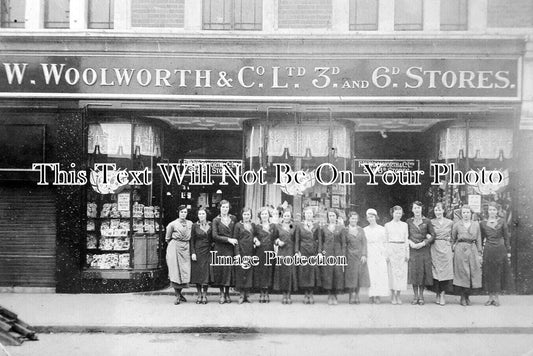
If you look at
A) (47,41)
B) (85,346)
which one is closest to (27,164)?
(47,41)

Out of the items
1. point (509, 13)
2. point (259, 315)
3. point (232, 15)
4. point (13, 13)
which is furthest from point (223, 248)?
point (509, 13)

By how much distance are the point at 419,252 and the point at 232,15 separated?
6.11 m

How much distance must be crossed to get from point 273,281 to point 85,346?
400cm

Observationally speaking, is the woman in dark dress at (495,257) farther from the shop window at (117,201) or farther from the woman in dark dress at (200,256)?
the shop window at (117,201)

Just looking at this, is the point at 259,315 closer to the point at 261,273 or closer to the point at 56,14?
the point at 261,273

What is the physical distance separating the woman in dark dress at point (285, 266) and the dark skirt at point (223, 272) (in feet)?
2.83

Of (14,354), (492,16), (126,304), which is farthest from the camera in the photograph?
(492,16)

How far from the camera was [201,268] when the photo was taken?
1084 cm

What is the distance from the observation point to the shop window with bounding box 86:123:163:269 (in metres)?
11.8

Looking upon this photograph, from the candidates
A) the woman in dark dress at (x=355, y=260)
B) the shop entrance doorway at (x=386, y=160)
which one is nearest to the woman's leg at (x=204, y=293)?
the woman in dark dress at (x=355, y=260)

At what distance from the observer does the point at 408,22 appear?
11.8 metres

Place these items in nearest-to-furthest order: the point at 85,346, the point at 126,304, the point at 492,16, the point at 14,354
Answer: the point at 14,354, the point at 85,346, the point at 126,304, the point at 492,16

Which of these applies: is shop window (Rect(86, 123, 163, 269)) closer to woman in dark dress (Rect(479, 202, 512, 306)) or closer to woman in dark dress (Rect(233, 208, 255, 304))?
woman in dark dress (Rect(233, 208, 255, 304))

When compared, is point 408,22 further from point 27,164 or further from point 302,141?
point 27,164
